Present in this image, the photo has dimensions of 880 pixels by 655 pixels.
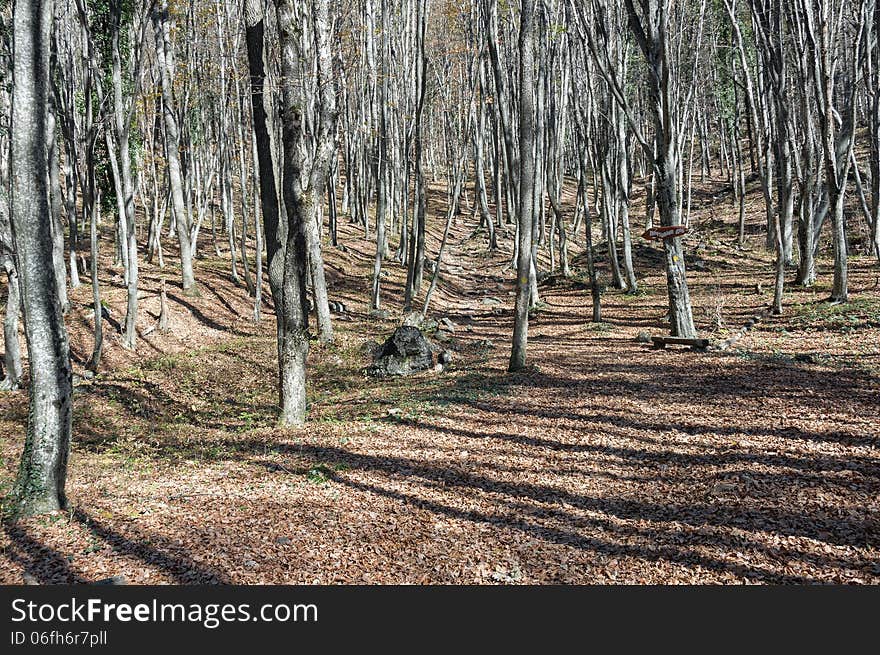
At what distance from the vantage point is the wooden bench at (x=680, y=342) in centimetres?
1150

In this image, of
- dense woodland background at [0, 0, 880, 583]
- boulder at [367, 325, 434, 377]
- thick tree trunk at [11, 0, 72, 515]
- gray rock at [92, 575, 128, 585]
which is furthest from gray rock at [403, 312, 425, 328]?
gray rock at [92, 575, 128, 585]

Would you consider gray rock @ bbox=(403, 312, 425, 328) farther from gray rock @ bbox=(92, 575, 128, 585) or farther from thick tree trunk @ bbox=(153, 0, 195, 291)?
gray rock @ bbox=(92, 575, 128, 585)

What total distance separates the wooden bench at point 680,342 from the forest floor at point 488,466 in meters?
0.29

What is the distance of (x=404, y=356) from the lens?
13.4 metres

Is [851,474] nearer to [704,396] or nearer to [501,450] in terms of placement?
[704,396]

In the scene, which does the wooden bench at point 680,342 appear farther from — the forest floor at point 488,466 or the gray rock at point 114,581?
the gray rock at point 114,581

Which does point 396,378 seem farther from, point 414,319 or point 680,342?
point 680,342

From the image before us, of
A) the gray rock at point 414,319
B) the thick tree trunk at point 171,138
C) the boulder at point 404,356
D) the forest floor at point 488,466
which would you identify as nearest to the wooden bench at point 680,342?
the forest floor at point 488,466

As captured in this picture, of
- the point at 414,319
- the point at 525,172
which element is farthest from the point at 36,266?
the point at 414,319

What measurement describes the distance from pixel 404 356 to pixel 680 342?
584 centimetres

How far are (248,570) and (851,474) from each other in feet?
18.3

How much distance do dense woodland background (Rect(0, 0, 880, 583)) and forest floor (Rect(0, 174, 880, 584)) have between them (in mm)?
44

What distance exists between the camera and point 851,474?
224 inches

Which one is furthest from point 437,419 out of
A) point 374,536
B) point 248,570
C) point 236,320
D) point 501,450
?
point 236,320
